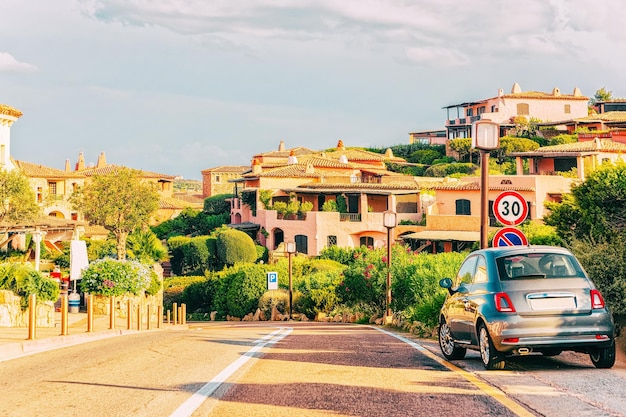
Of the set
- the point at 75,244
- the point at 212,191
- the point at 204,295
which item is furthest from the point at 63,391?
the point at 212,191

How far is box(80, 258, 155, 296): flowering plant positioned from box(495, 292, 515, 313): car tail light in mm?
22025

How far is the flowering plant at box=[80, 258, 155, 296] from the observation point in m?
31.8

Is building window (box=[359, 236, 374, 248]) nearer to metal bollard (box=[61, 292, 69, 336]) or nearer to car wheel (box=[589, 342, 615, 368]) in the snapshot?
metal bollard (box=[61, 292, 69, 336])

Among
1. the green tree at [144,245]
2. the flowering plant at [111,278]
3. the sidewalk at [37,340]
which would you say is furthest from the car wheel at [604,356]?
the green tree at [144,245]

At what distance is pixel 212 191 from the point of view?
136m

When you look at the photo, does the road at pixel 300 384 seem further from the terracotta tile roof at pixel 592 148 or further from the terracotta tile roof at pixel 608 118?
the terracotta tile roof at pixel 608 118

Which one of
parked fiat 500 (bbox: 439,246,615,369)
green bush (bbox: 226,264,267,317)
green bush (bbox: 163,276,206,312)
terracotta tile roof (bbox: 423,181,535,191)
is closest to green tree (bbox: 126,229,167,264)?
green bush (bbox: 163,276,206,312)

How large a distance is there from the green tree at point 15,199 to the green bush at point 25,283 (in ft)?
70.8

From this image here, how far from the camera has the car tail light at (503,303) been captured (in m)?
11.7

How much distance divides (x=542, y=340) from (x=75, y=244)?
26187 mm

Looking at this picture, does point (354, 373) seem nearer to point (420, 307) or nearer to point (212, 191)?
point (420, 307)

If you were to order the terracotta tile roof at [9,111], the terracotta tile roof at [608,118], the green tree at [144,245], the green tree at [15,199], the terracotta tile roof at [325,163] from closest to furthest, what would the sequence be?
the green tree at [15,199] < the terracotta tile roof at [9,111] < the green tree at [144,245] < the terracotta tile roof at [325,163] < the terracotta tile roof at [608,118]

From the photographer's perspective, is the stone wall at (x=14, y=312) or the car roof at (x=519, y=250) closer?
the car roof at (x=519, y=250)

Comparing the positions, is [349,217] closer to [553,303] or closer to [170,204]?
[170,204]
